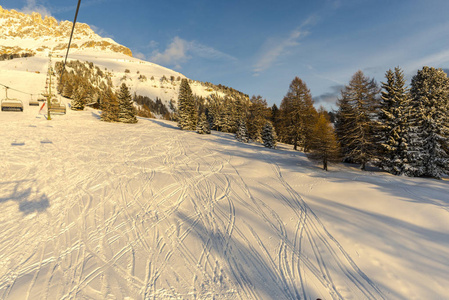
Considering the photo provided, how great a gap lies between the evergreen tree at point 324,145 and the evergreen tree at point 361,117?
3193mm

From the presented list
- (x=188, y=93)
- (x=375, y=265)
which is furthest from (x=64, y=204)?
(x=188, y=93)

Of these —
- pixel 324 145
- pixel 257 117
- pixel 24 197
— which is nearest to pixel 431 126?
pixel 324 145

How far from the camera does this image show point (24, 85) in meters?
59.7

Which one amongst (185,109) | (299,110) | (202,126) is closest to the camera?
(299,110)

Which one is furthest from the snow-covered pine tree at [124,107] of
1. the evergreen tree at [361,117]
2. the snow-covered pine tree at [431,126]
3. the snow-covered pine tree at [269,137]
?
the snow-covered pine tree at [431,126]

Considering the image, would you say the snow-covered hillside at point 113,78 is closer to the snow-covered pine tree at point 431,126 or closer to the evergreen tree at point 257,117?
the evergreen tree at point 257,117

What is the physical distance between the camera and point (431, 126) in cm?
1662

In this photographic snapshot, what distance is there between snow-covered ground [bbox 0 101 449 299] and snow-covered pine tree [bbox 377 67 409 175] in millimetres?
7725

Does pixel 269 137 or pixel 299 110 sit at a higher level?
pixel 299 110

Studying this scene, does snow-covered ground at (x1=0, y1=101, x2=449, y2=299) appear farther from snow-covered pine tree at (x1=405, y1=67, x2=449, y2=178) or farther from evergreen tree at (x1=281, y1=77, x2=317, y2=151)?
evergreen tree at (x1=281, y1=77, x2=317, y2=151)

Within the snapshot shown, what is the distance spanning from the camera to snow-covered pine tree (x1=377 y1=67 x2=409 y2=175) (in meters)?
15.5

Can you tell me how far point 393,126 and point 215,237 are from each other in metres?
19.0

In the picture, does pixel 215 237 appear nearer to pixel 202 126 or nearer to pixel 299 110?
pixel 299 110

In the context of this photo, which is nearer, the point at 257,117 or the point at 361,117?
the point at 361,117
